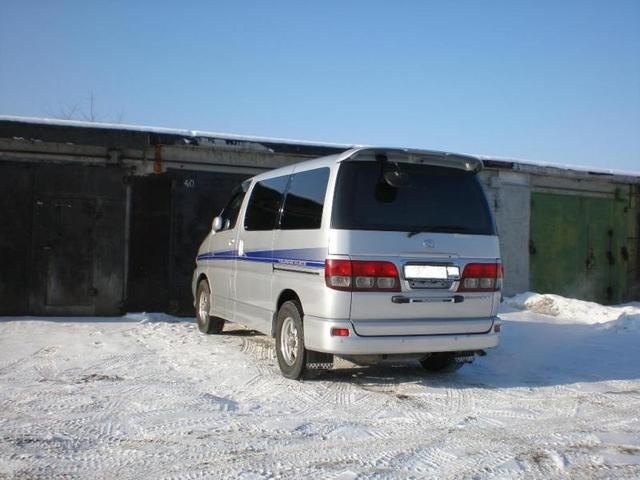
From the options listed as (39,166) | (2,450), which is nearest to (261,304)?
(2,450)

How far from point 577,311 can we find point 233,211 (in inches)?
273

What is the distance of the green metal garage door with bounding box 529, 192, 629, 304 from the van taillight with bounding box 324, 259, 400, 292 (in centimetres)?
956

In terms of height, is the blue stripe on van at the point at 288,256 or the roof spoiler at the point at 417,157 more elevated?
the roof spoiler at the point at 417,157

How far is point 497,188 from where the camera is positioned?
13.8 meters

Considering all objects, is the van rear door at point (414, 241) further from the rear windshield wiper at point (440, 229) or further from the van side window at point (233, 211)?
the van side window at point (233, 211)

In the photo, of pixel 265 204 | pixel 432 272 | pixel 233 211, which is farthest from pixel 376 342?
pixel 233 211

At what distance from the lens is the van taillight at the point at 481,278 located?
5.92 metres

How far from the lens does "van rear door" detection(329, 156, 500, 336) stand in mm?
5570

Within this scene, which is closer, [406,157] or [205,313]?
[406,157]

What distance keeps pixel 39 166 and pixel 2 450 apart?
7201 millimetres

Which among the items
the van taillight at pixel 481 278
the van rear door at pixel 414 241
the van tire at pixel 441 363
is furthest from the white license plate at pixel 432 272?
the van tire at pixel 441 363

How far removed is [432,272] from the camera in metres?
5.75

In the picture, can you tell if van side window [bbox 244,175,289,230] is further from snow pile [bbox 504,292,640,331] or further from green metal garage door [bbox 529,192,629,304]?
green metal garage door [bbox 529,192,629,304]

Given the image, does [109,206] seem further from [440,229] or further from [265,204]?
[440,229]
